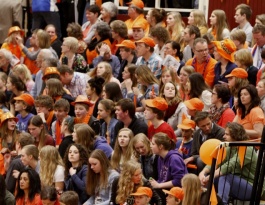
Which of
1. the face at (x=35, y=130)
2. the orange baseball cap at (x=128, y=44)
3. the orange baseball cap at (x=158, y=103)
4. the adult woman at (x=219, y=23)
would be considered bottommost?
the face at (x=35, y=130)

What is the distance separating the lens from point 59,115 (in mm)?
16703

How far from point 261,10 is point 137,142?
7278 mm

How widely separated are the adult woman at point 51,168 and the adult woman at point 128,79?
7.89 feet

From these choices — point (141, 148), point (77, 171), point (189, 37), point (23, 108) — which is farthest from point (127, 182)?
point (189, 37)

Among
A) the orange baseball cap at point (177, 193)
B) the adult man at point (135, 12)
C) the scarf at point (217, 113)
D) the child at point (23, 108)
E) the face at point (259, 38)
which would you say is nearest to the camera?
the orange baseball cap at point (177, 193)

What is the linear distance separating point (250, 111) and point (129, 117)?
1.84 m

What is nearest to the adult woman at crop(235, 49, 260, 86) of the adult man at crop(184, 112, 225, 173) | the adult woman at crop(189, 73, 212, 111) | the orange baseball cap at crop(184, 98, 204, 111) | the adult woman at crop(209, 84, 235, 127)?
the adult woman at crop(189, 73, 212, 111)

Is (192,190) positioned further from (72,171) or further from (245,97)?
(72,171)

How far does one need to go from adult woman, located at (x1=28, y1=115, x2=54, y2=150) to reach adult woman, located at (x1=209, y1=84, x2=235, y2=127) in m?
2.60

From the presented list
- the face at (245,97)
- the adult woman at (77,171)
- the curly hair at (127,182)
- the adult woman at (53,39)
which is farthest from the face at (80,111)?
the adult woman at (53,39)

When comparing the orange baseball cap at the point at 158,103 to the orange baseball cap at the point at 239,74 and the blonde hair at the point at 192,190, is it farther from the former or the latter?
Answer: the blonde hair at the point at 192,190

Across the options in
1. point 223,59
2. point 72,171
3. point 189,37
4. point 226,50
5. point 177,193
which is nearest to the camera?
point 177,193

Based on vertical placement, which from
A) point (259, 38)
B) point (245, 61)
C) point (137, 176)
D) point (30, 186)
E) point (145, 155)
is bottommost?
point (30, 186)

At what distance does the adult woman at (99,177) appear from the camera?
14.6m
